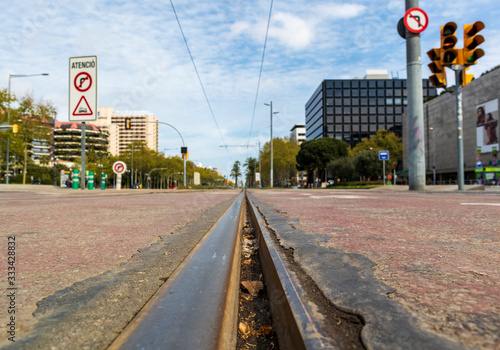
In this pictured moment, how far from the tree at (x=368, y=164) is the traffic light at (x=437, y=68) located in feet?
142

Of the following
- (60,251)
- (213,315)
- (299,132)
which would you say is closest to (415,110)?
(60,251)

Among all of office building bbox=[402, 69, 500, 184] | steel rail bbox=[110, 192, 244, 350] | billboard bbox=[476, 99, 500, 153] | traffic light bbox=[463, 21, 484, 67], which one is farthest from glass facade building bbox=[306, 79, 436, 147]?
steel rail bbox=[110, 192, 244, 350]

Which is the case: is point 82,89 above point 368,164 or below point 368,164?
above

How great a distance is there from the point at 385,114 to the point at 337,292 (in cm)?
10552

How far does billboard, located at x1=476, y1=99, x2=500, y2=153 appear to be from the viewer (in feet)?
147

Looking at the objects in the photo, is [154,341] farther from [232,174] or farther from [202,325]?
[232,174]

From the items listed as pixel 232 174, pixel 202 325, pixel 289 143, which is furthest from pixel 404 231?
pixel 232 174

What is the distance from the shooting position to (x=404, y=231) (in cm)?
329

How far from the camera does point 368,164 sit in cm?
5372

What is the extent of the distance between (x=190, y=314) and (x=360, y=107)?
105 meters

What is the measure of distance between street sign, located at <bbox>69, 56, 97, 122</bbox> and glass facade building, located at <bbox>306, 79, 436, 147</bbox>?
8973 centimetres

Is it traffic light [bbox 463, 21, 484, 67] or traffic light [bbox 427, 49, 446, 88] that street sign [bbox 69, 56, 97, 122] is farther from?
traffic light [bbox 463, 21, 484, 67]

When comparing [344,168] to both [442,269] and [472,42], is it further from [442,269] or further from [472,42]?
[442,269]

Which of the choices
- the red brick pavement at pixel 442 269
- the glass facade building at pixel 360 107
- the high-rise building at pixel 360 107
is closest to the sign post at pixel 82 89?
the red brick pavement at pixel 442 269
